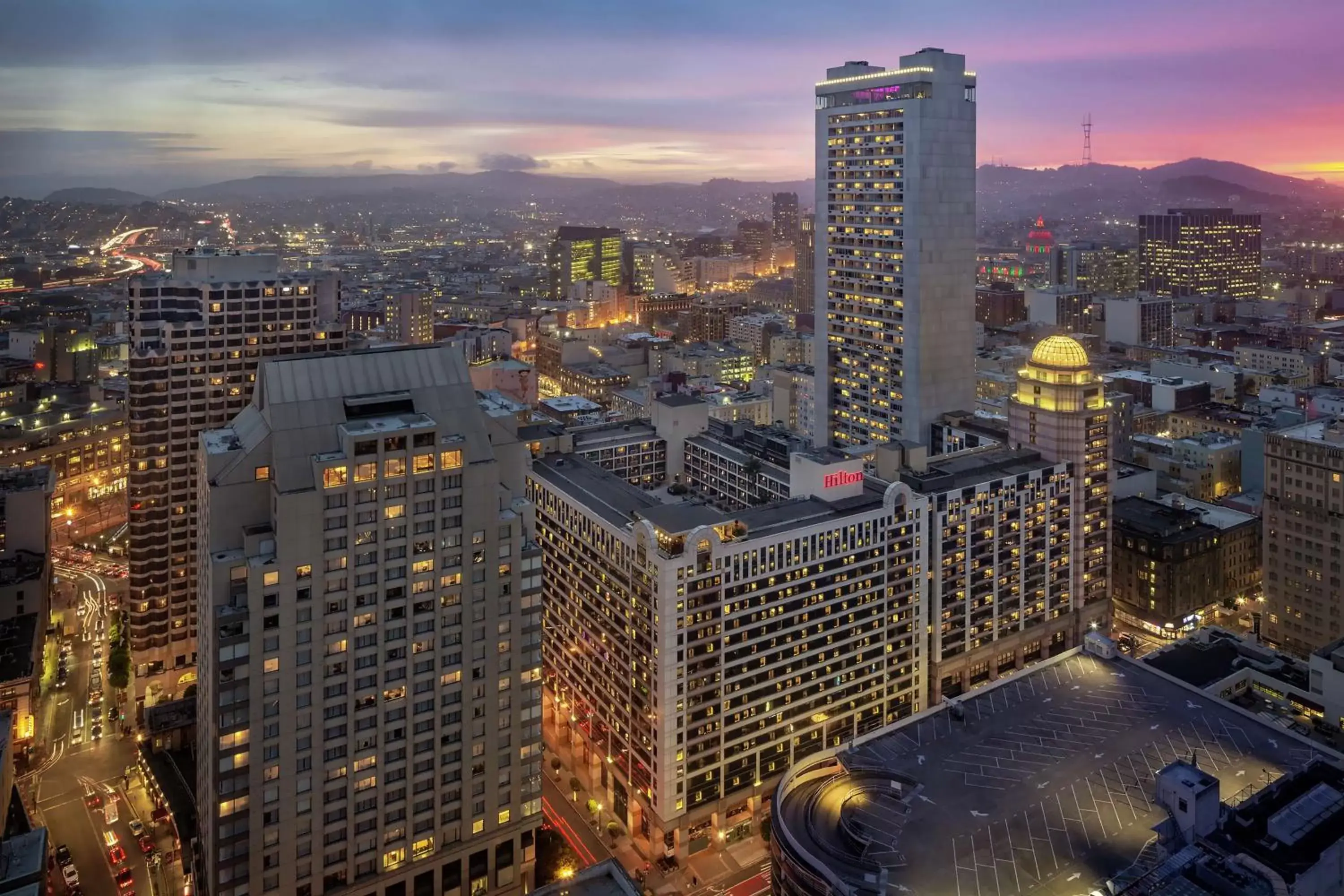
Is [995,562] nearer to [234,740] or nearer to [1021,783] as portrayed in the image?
[1021,783]

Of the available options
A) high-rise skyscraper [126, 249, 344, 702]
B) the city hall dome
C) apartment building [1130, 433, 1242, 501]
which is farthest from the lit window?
apartment building [1130, 433, 1242, 501]

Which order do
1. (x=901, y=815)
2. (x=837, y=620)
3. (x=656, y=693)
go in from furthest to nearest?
1. (x=837, y=620)
2. (x=656, y=693)
3. (x=901, y=815)

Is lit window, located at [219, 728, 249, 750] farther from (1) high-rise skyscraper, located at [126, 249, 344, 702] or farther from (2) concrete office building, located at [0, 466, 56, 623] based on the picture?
(2) concrete office building, located at [0, 466, 56, 623]

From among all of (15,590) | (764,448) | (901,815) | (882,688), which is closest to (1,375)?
(15,590)

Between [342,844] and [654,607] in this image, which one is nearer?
[342,844]

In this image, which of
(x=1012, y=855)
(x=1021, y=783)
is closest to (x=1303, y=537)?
(x=1021, y=783)

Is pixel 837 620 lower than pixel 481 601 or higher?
lower

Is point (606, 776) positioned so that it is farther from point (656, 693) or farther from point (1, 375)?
point (1, 375)
